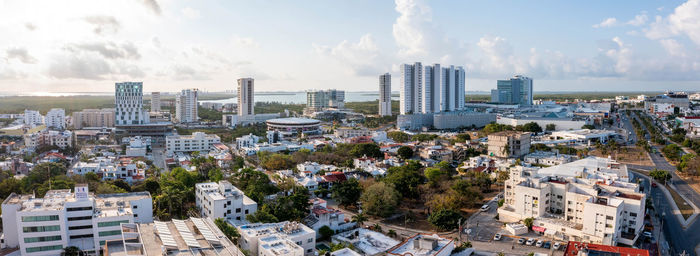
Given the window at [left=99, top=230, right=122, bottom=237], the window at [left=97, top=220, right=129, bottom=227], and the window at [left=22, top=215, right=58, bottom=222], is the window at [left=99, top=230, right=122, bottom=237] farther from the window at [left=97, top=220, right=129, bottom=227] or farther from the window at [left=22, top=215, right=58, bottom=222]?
the window at [left=22, top=215, right=58, bottom=222]

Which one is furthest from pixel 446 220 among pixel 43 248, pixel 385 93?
pixel 385 93

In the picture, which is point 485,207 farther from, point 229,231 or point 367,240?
point 229,231

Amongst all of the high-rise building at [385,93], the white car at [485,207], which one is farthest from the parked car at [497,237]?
the high-rise building at [385,93]

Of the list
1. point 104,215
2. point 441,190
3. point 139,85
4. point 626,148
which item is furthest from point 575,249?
point 139,85

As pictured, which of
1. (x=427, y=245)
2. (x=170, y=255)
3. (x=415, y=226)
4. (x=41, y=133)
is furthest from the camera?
(x=41, y=133)

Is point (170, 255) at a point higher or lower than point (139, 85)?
lower

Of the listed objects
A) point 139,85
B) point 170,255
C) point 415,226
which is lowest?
point 415,226

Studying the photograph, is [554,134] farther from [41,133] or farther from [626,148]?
[41,133]
